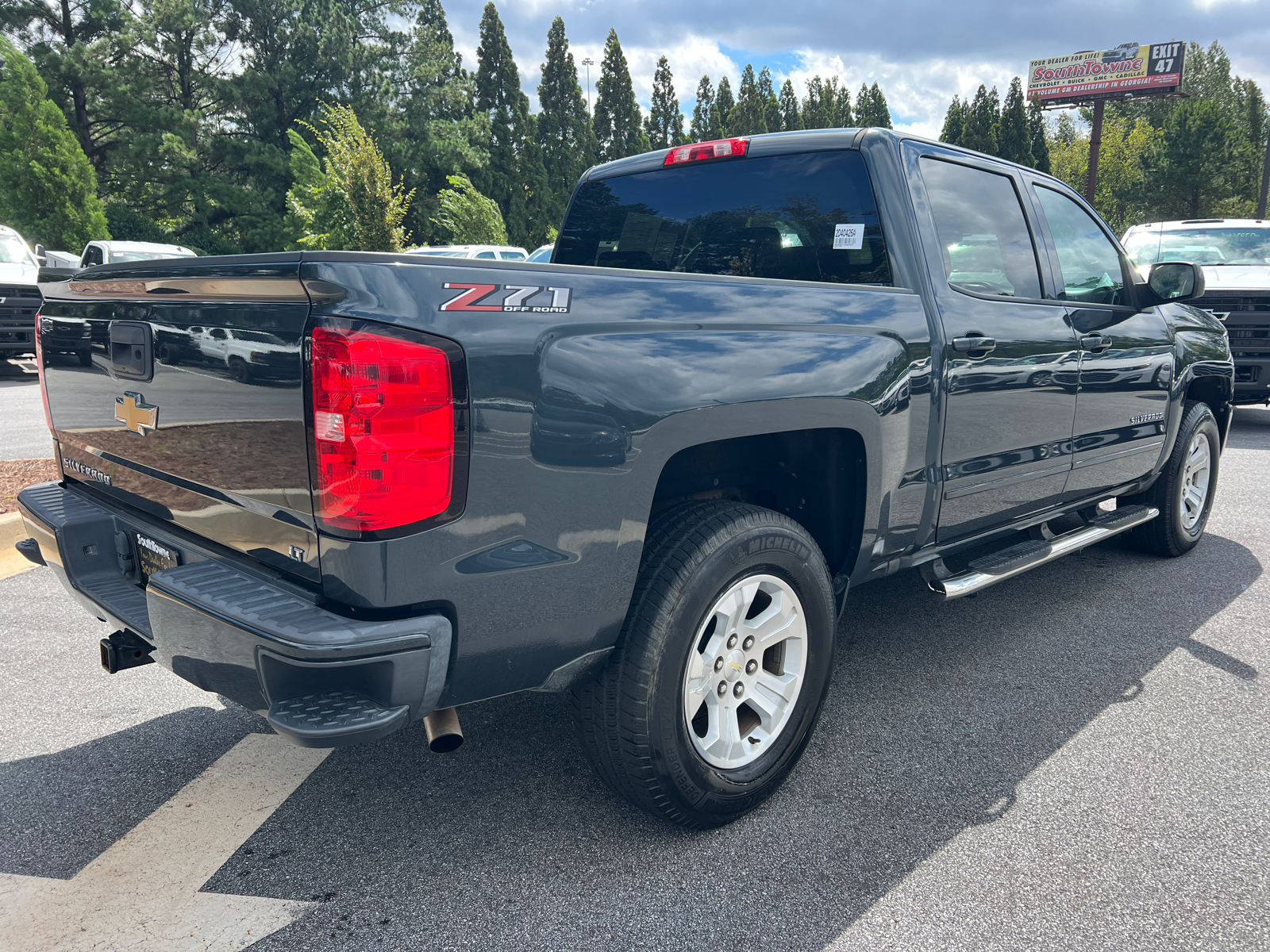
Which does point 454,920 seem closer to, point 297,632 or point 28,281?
point 297,632

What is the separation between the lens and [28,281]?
510 inches

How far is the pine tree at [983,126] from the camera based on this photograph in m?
45.8

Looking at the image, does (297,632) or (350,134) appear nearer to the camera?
(297,632)

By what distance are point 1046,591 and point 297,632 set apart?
389 centimetres

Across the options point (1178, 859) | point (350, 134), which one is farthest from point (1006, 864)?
point (350, 134)

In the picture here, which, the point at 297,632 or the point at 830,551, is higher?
the point at 297,632

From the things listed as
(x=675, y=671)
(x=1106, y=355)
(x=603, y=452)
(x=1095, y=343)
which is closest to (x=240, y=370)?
(x=603, y=452)

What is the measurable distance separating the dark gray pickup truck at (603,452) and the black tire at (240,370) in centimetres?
1

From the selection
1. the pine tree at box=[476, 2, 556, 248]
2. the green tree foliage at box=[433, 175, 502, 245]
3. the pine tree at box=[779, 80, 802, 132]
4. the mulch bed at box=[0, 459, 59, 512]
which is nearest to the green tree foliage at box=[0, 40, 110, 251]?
the green tree foliage at box=[433, 175, 502, 245]

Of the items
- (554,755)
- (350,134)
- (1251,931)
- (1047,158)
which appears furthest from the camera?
(1047,158)

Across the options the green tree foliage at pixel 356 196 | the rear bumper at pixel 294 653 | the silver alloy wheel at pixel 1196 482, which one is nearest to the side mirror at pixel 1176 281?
the silver alloy wheel at pixel 1196 482

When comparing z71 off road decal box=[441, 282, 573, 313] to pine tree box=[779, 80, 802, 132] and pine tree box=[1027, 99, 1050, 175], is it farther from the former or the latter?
pine tree box=[779, 80, 802, 132]

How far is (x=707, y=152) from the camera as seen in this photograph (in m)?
3.50

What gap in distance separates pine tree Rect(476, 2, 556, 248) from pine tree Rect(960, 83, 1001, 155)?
22.2 meters
